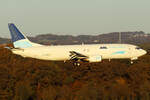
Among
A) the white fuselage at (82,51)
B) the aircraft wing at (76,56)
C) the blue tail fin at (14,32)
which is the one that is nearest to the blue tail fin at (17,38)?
the blue tail fin at (14,32)

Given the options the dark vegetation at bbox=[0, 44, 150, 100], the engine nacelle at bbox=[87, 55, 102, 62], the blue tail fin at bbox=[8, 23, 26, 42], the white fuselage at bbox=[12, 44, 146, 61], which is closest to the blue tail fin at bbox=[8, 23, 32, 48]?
the blue tail fin at bbox=[8, 23, 26, 42]

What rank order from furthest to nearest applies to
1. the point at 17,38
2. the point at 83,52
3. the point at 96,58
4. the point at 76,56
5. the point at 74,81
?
1. the point at 74,81
2. the point at 17,38
3. the point at 83,52
4. the point at 76,56
5. the point at 96,58

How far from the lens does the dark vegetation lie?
41906 millimetres

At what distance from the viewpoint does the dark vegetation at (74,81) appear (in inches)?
1650

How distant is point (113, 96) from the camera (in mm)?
40906

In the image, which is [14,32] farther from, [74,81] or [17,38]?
[74,81]

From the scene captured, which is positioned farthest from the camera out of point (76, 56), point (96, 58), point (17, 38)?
point (17, 38)

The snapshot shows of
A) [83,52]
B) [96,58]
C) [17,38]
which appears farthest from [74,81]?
[17,38]

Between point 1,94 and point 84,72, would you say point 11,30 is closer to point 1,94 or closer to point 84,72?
point 1,94

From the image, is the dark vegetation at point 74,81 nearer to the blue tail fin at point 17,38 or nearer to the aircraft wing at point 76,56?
the aircraft wing at point 76,56

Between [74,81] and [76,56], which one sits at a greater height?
[76,56]

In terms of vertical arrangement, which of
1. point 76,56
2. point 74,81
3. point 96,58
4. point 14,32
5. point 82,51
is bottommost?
point 74,81

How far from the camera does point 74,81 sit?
6250 cm

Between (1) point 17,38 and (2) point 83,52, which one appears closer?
(2) point 83,52
